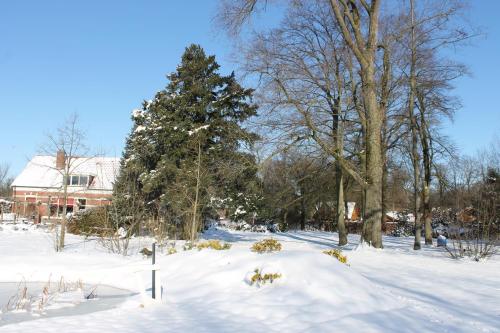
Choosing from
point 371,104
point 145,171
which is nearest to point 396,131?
point 371,104

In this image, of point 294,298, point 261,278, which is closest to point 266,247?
point 261,278

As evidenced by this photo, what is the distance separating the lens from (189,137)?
2409 cm

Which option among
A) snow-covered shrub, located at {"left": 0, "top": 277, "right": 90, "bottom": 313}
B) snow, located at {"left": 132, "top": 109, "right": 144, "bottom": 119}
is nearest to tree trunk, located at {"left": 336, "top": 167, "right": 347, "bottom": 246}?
snow-covered shrub, located at {"left": 0, "top": 277, "right": 90, "bottom": 313}

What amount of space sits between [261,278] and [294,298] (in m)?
1.08

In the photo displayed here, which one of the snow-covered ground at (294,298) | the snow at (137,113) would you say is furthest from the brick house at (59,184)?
the snow-covered ground at (294,298)

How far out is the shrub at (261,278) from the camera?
8.52 metres

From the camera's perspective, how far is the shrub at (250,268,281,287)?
8523 mm

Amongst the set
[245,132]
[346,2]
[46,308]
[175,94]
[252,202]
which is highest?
[346,2]

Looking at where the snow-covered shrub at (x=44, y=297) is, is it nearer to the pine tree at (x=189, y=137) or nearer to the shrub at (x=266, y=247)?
the shrub at (x=266, y=247)

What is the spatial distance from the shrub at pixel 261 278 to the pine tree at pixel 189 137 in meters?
13.8

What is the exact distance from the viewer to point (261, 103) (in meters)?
17.8

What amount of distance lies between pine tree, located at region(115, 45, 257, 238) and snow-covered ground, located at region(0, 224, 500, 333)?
35.8ft

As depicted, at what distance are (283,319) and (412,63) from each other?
1564cm

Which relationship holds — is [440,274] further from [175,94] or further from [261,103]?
[175,94]
